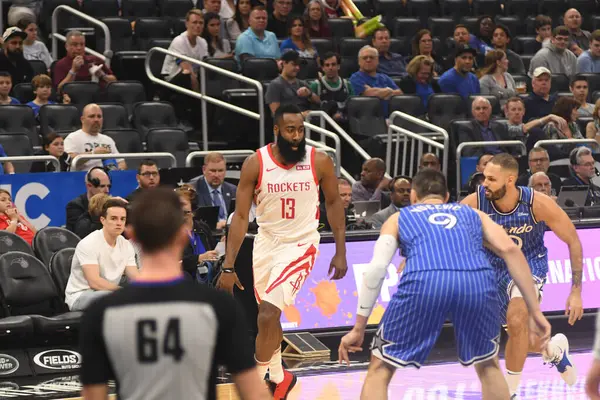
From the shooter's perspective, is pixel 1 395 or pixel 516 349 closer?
pixel 516 349

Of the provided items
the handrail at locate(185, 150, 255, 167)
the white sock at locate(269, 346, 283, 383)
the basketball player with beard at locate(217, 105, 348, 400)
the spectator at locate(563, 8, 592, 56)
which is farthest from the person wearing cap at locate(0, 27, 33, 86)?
the spectator at locate(563, 8, 592, 56)

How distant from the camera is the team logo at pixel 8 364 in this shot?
995 centimetres

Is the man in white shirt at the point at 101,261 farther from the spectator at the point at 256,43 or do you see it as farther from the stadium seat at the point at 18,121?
the spectator at the point at 256,43

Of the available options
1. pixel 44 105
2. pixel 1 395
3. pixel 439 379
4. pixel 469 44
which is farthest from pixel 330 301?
pixel 469 44

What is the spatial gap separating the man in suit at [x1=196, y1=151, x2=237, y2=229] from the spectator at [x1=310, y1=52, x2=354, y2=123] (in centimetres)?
298

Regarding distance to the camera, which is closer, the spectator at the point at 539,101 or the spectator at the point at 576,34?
the spectator at the point at 539,101

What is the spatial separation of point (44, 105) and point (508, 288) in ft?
22.5

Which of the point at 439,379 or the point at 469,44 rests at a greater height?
the point at 469,44

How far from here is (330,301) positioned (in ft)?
36.8

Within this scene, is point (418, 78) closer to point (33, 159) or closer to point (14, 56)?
point (14, 56)

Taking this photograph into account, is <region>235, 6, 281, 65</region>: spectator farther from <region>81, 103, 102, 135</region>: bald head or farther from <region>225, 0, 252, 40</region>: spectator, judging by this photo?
<region>81, 103, 102, 135</region>: bald head

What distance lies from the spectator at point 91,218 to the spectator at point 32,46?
14.2 feet

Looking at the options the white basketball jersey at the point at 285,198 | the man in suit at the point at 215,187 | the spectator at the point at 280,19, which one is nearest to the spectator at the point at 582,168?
the man in suit at the point at 215,187

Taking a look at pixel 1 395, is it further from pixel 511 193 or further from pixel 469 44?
pixel 469 44
